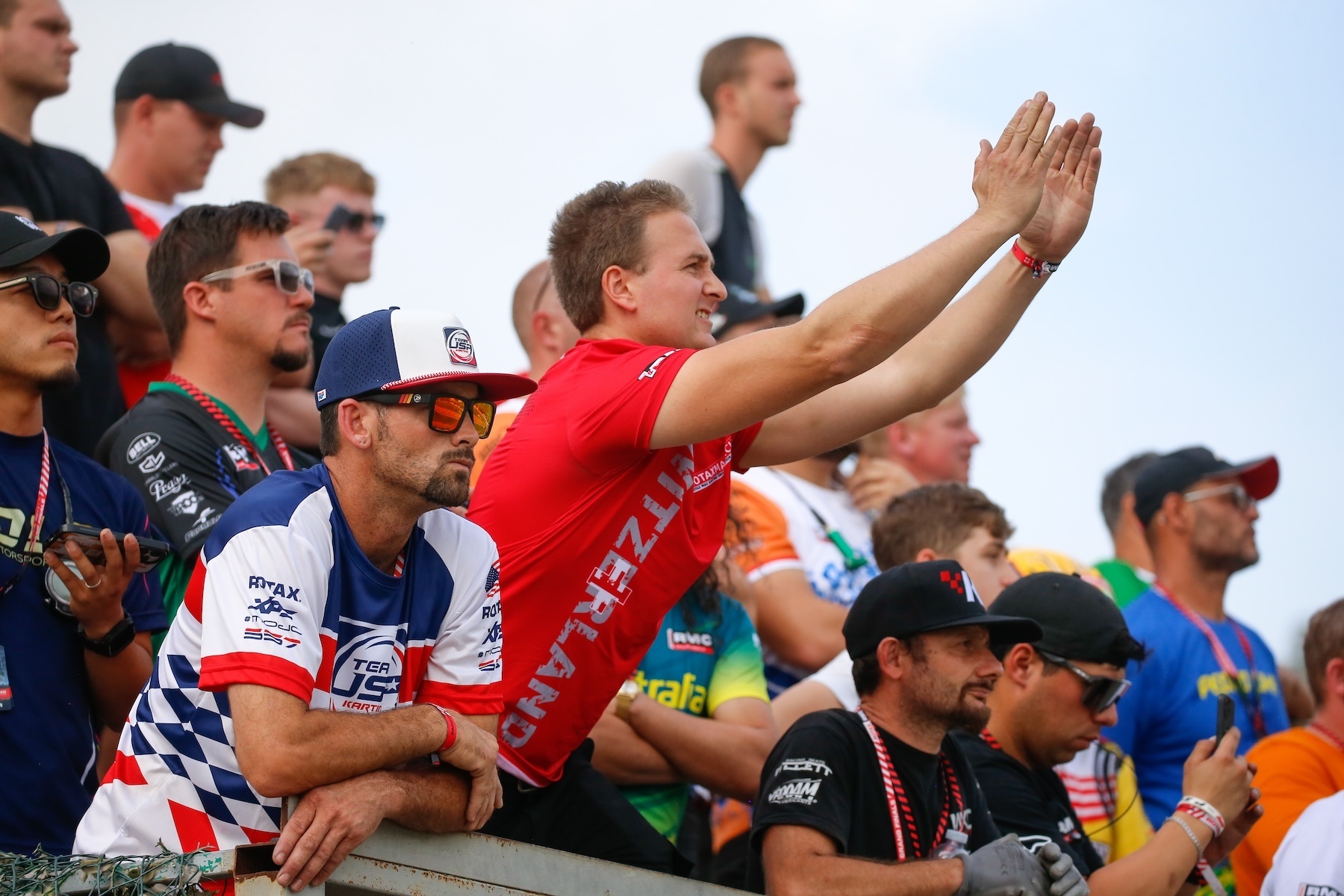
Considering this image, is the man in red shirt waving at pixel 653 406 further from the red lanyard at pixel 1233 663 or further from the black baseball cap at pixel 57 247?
the red lanyard at pixel 1233 663

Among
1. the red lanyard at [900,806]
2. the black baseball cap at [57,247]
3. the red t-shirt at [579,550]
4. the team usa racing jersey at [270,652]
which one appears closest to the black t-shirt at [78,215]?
the black baseball cap at [57,247]

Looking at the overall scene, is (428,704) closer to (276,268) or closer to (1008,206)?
(1008,206)

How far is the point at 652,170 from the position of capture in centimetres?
874

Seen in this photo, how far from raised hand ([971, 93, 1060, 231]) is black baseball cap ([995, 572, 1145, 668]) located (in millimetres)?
2338

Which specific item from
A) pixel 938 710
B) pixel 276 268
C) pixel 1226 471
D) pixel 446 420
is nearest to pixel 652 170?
pixel 276 268

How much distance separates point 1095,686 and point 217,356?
3704 millimetres

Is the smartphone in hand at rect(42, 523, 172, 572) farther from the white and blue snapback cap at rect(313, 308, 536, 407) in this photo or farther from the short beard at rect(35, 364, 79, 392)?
the white and blue snapback cap at rect(313, 308, 536, 407)

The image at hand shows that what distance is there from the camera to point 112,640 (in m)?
4.52

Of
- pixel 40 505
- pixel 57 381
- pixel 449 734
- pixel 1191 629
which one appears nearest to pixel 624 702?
pixel 449 734

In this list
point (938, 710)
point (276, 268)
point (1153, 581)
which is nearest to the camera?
point (938, 710)

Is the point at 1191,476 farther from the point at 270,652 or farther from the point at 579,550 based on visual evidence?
the point at 270,652

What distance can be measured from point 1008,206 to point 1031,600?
2530 mm

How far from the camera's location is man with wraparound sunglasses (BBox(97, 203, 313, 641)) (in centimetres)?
535

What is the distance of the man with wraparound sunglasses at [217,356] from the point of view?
5348mm
